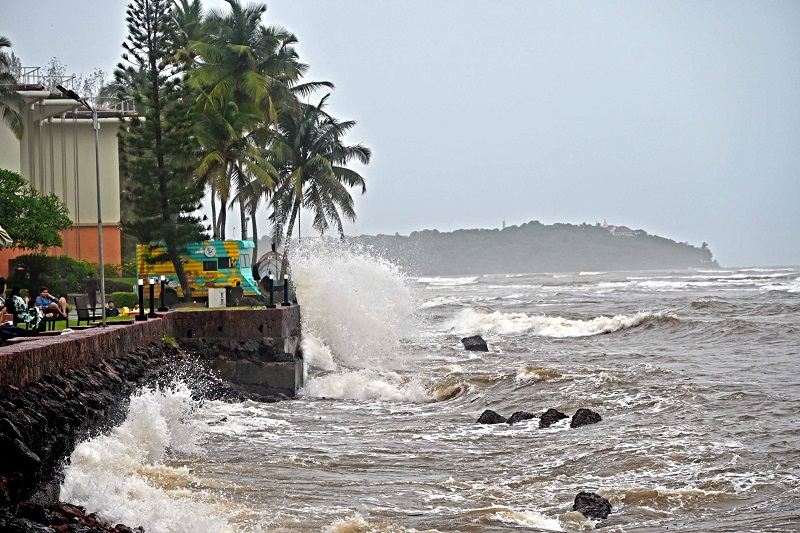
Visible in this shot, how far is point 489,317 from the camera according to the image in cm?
4134

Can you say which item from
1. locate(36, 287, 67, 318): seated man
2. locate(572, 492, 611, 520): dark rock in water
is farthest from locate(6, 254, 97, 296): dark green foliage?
locate(572, 492, 611, 520): dark rock in water

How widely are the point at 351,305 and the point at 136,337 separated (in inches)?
462

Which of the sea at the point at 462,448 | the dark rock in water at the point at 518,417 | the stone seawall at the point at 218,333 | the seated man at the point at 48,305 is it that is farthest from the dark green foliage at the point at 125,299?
the dark rock in water at the point at 518,417

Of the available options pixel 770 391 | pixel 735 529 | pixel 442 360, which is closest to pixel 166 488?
pixel 735 529

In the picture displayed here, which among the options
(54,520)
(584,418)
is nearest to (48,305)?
(584,418)

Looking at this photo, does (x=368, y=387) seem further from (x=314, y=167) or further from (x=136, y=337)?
(x=314, y=167)

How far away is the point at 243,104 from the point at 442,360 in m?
11.5

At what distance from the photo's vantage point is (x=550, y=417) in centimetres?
1602

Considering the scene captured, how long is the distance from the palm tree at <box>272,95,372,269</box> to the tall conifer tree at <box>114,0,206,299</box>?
7185 mm

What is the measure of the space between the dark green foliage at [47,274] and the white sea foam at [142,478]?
56.2 ft

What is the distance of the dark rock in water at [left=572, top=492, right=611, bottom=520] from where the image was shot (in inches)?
410

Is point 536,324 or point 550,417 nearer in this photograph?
point 550,417

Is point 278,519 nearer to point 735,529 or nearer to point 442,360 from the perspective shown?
point 735,529

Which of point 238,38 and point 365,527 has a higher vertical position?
point 238,38
